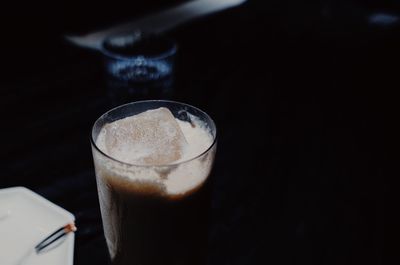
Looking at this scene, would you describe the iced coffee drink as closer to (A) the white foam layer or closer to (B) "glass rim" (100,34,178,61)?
(A) the white foam layer

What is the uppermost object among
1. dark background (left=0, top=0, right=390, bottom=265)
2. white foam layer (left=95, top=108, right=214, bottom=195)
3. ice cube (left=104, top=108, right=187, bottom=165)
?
ice cube (left=104, top=108, right=187, bottom=165)

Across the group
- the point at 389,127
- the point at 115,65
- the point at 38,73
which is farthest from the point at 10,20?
the point at 389,127

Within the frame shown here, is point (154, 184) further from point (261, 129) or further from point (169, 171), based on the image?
point (261, 129)

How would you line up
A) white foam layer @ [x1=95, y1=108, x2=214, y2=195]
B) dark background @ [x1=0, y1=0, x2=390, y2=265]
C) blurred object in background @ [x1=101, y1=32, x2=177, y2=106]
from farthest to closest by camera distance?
blurred object in background @ [x1=101, y1=32, x2=177, y2=106]
dark background @ [x1=0, y1=0, x2=390, y2=265]
white foam layer @ [x1=95, y1=108, x2=214, y2=195]

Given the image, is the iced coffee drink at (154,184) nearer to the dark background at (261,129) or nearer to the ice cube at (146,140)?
the ice cube at (146,140)

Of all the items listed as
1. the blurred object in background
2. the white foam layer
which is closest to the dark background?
the blurred object in background

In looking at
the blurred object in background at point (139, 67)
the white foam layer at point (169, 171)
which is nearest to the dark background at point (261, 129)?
the blurred object in background at point (139, 67)

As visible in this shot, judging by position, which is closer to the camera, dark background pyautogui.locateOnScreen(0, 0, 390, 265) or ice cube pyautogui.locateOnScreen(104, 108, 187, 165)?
ice cube pyautogui.locateOnScreen(104, 108, 187, 165)
